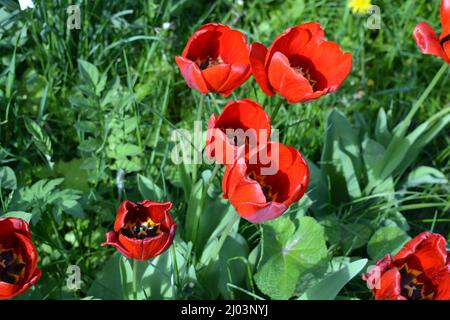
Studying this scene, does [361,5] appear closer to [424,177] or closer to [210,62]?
[424,177]

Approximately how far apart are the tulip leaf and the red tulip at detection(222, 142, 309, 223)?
0.69 ft

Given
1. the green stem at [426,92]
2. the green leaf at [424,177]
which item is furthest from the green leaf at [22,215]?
the green leaf at [424,177]

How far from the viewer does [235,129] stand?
1.20 metres

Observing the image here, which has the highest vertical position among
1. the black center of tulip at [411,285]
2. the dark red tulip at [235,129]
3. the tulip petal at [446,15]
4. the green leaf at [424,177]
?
the tulip petal at [446,15]

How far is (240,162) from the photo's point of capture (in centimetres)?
106

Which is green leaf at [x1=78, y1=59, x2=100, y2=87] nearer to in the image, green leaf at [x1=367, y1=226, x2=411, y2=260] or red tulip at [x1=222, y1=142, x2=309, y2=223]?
red tulip at [x1=222, y1=142, x2=309, y2=223]

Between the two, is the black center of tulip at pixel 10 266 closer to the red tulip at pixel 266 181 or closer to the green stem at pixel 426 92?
the red tulip at pixel 266 181

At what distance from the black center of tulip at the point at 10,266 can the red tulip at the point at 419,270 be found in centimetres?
63

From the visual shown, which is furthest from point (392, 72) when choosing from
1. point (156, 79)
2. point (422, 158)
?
point (156, 79)

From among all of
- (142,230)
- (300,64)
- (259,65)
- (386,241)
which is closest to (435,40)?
(300,64)

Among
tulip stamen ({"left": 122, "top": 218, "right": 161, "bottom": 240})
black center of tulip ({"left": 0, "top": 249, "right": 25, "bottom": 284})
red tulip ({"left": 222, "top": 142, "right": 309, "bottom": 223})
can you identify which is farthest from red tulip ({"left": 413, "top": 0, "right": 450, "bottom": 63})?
black center of tulip ({"left": 0, "top": 249, "right": 25, "bottom": 284})

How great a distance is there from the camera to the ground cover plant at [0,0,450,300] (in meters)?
1.15

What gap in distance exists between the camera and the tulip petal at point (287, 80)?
1.16 m

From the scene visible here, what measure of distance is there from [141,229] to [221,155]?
0.67 feet
